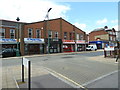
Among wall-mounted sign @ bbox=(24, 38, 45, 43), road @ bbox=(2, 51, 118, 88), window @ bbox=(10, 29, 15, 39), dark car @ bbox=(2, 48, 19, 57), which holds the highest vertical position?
window @ bbox=(10, 29, 15, 39)

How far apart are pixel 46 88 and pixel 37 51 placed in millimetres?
22837

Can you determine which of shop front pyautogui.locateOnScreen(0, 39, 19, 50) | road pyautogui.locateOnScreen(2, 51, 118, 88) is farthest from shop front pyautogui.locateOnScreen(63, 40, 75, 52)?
road pyautogui.locateOnScreen(2, 51, 118, 88)

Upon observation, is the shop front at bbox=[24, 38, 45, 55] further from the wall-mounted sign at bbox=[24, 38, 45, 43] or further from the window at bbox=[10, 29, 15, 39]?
the window at bbox=[10, 29, 15, 39]

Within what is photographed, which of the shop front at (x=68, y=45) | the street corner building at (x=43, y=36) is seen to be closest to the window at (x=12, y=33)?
the street corner building at (x=43, y=36)

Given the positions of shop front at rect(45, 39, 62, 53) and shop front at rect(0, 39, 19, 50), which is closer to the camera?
shop front at rect(0, 39, 19, 50)

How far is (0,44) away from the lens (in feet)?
74.0

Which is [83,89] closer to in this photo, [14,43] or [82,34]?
[14,43]

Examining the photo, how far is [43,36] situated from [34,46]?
132 inches

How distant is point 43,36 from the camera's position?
28766 mm

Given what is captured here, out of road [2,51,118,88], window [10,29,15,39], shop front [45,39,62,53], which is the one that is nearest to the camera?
road [2,51,118,88]

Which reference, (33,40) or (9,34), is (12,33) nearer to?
(9,34)

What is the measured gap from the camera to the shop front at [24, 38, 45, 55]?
25678mm

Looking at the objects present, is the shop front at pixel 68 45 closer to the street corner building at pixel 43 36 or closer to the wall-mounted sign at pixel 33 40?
the street corner building at pixel 43 36

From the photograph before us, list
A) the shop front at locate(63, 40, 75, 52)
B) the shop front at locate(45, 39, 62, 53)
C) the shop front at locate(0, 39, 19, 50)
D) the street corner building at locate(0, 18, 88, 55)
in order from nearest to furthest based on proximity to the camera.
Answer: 1. the shop front at locate(0, 39, 19, 50)
2. the street corner building at locate(0, 18, 88, 55)
3. the shop front at locate(45, 39, 62, 53)
4. the shop front at locate(63, 40, 75, 52)
